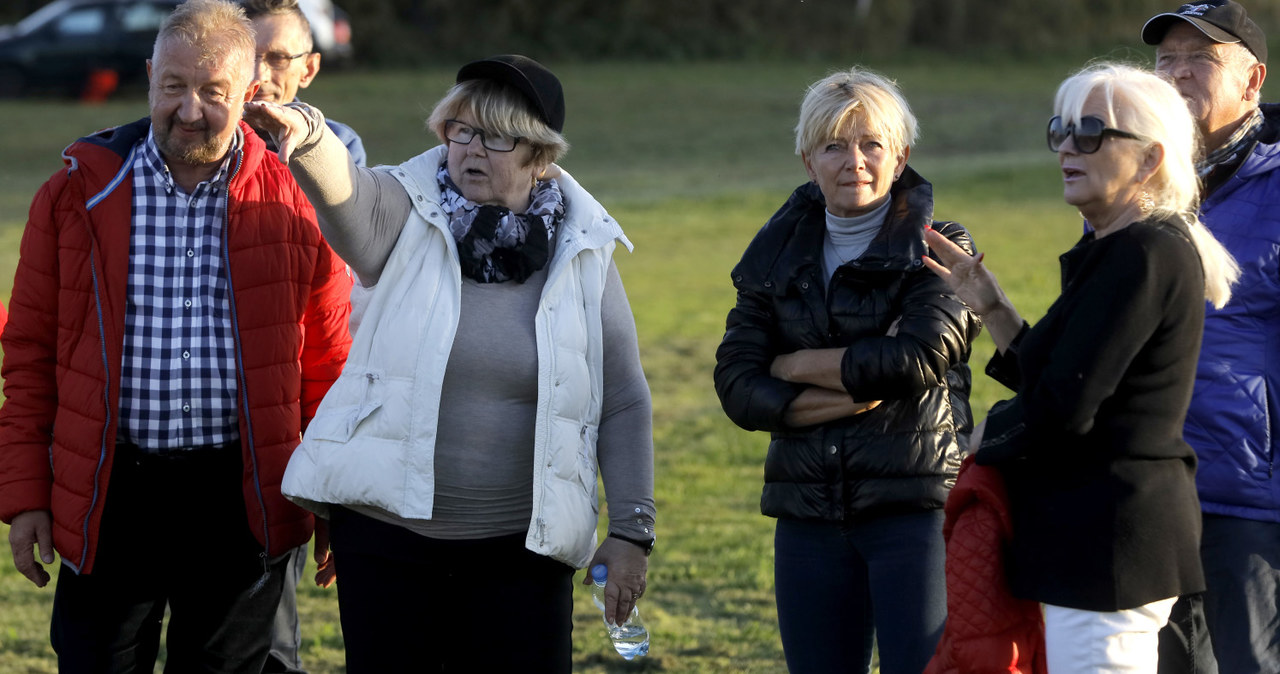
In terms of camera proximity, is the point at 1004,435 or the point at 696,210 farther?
the point at 696,210

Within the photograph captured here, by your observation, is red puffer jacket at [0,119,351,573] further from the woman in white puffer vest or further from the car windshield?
the car windshield

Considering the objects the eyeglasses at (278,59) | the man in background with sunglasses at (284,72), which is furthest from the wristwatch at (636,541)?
the eyeglasses at (278,59)

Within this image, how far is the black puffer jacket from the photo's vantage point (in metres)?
3.32

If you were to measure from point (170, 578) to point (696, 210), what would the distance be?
1378 cm

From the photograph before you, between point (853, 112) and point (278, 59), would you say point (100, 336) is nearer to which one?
point (278, 59)

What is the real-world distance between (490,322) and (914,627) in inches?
47.4

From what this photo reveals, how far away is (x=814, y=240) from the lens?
3521 mm

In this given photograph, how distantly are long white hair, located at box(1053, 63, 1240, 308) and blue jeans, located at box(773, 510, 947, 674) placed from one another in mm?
883

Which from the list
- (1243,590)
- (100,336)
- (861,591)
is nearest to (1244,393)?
(1243,590)

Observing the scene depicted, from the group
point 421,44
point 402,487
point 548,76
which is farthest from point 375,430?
point 421,44

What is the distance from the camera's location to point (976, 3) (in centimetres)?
3194

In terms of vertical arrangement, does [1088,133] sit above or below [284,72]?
below

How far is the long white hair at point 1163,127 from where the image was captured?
2.85 m

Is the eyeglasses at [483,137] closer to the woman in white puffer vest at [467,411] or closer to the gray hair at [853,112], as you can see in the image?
the woman in white puffer vest at [467,411]
